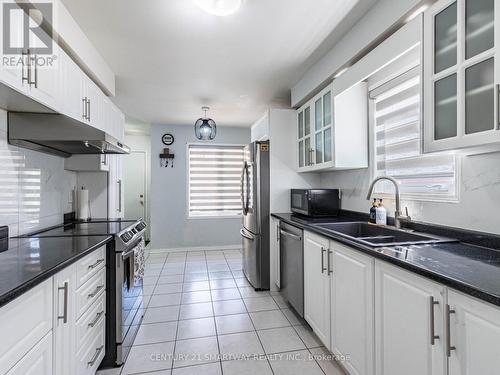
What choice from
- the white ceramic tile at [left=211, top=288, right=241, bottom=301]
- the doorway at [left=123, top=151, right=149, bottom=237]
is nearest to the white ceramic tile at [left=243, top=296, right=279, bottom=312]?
the white ceramic tile at [left=211, top=288, right=241, bottom=301]

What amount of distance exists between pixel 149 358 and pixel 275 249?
1.66 metres

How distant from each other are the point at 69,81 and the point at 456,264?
2565mm

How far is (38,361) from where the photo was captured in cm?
106

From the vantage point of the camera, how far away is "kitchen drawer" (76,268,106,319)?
143cm

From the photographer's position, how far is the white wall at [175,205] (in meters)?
4.98

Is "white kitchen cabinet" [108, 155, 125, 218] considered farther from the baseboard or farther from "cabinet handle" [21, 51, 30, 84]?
the baseboard

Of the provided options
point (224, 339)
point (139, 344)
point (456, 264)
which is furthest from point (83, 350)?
point (456, 264)

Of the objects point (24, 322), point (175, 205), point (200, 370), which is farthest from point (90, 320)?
point (175, 205)

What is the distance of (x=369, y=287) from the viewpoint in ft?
4.58

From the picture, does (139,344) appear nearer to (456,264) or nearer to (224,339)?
(224,339)

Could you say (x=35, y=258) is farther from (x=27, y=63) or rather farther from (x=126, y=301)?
(x=27, y=63)

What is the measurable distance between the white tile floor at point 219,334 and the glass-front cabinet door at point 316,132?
1.57 metres

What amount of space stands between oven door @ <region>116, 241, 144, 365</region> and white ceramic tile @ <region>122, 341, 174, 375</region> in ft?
0.19

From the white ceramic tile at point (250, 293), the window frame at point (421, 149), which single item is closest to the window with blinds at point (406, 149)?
the window frame at point (421, 149)
